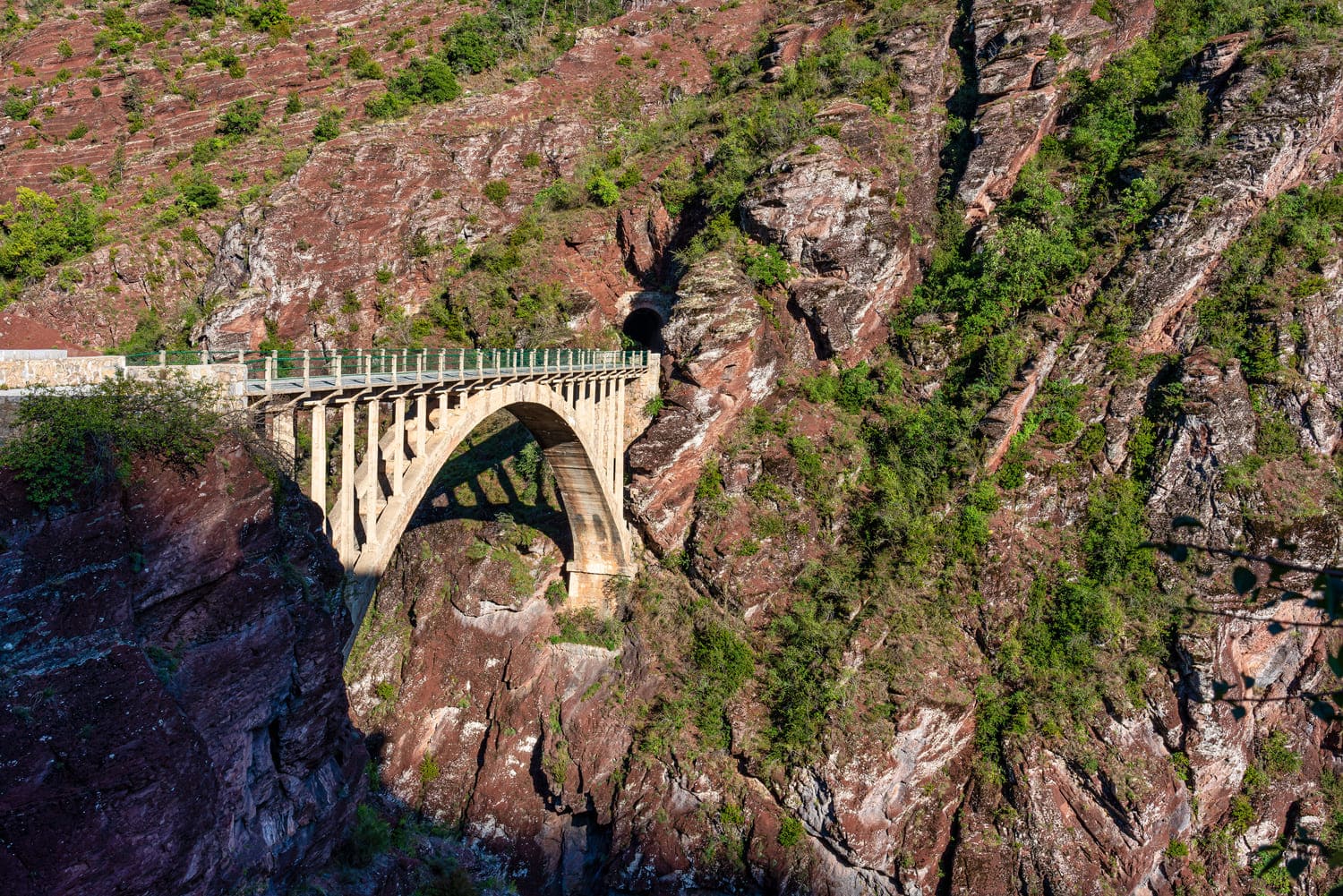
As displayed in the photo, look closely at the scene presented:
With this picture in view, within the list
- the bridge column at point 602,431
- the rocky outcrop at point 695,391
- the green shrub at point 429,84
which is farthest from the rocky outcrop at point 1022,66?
the green shrub at point 429,84

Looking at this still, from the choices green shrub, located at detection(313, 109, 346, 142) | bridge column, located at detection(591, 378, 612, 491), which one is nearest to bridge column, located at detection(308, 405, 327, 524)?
bridge column, located at detection(591, 378, 612, 491)

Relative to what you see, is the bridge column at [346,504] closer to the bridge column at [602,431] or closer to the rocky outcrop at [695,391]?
the bridge column at [602,431]

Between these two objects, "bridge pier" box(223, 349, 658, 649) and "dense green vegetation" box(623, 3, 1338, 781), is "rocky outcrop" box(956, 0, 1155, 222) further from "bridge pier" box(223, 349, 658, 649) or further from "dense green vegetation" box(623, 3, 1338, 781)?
"bridge pier" box(223, 349, 658, 649)

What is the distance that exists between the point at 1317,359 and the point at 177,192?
Answer: 52.3m

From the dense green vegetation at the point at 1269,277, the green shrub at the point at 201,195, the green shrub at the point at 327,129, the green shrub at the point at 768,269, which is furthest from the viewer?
the green shrub at the point at 327,129

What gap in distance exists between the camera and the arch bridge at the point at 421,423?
→ 45.9 feet

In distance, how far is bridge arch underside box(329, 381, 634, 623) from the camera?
634 inches

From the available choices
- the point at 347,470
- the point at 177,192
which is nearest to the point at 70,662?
the point at 347,470

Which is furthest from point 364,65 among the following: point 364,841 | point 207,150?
point 364,841

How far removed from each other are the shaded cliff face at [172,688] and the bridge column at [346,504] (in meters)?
1.59

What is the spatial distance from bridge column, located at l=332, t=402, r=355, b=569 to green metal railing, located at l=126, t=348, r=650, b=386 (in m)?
0.95

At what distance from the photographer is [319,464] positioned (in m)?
14.0

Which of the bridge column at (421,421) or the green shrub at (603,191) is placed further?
the green shrub at (603,191)

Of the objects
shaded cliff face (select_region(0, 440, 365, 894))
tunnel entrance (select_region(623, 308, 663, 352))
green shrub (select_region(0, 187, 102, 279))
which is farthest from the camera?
tunnel entrance (select_region(623, 308, 663, 352))
